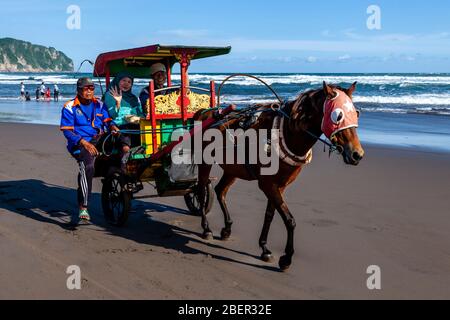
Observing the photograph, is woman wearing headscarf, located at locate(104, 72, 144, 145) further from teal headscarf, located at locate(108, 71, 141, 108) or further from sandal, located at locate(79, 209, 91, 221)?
sandal, located at locate(79, 209, 91, 221)

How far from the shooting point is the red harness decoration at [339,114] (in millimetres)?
4277

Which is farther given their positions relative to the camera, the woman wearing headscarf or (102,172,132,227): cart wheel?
the woman wearing headscarf

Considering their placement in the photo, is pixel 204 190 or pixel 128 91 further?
pixel 128 91

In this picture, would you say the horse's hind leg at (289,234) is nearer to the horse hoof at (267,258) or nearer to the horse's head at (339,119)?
the horse hoof at (267,258)

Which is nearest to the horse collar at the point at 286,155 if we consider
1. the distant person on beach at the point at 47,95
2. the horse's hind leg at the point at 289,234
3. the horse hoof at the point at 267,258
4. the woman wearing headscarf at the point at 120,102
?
the horse's hind leg at the point at 289,234

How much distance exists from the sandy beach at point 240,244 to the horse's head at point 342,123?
49.4 inches

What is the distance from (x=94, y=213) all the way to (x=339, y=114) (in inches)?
168

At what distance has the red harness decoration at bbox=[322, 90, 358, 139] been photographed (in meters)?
4.28

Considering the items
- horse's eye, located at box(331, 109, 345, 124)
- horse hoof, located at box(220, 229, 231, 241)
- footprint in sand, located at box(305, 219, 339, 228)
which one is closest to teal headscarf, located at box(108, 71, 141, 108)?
horse hoof, located at box(220, 229, 231, 241)

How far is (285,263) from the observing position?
16.2ft

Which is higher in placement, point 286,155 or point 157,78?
point 157,78

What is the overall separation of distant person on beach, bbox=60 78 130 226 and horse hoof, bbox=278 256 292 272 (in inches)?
95.9

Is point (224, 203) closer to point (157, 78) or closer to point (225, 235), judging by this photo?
point (225, 235)

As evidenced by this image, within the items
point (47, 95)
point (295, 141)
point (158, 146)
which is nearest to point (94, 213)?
point (158, 146)
